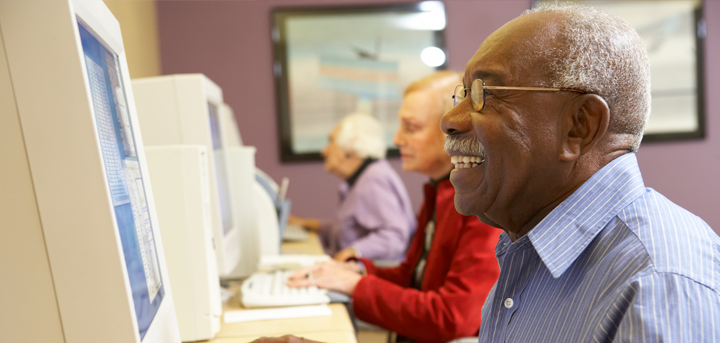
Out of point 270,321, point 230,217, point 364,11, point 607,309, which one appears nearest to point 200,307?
point 270,321

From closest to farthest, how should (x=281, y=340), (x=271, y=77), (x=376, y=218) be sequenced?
(x=281, y=340) < (x=376, y=218) < (x=271, y=77)

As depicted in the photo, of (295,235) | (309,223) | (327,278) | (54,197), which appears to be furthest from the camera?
(309,223)

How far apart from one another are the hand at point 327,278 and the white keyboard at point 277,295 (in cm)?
2

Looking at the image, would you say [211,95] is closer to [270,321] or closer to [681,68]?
[270,321]

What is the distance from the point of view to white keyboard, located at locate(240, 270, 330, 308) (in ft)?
4.37

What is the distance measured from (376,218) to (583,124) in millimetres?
2030

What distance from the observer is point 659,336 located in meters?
0.50

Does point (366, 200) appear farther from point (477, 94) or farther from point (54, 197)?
point (54, 197)

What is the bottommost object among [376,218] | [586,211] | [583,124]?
[376,218]

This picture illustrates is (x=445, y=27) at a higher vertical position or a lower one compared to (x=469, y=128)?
higher

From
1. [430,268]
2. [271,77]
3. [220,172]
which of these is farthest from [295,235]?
[430,268]

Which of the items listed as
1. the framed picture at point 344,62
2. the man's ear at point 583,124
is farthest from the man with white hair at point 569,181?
the framed picture at point 344,62

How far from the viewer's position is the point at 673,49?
12.4 ft

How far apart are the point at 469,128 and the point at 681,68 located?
12.1ft
